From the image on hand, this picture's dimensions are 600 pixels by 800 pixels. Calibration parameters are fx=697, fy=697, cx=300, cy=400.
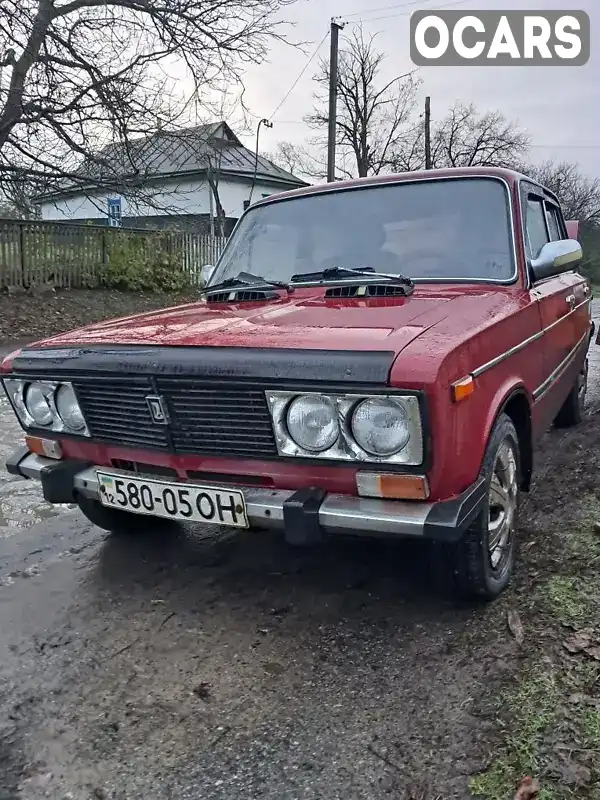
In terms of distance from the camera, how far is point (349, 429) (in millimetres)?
2303

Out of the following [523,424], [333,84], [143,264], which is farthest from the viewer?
[333,84]

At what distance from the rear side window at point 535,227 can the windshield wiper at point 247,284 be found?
125cm

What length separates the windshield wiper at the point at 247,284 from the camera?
3414mm

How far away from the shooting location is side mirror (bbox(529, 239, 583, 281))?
3375 mm

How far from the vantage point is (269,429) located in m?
2.43

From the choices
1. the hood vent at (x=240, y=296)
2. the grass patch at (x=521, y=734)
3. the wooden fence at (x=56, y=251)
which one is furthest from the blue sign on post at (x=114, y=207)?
the grass patch at (x=521, y=734)

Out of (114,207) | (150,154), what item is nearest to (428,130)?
(114,207)

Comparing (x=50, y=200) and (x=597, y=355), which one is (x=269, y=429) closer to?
(x=597, y=355)

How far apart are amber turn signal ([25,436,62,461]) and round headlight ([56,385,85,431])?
15 centimetres

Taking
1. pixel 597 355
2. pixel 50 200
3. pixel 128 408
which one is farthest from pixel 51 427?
pixel 50 200

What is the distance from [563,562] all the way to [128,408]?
2.03m

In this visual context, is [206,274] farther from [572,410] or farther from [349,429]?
[572,410]

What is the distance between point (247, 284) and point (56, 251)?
11828mm

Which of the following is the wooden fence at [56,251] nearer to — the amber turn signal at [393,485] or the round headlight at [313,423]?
the round headlight at [313,423]
